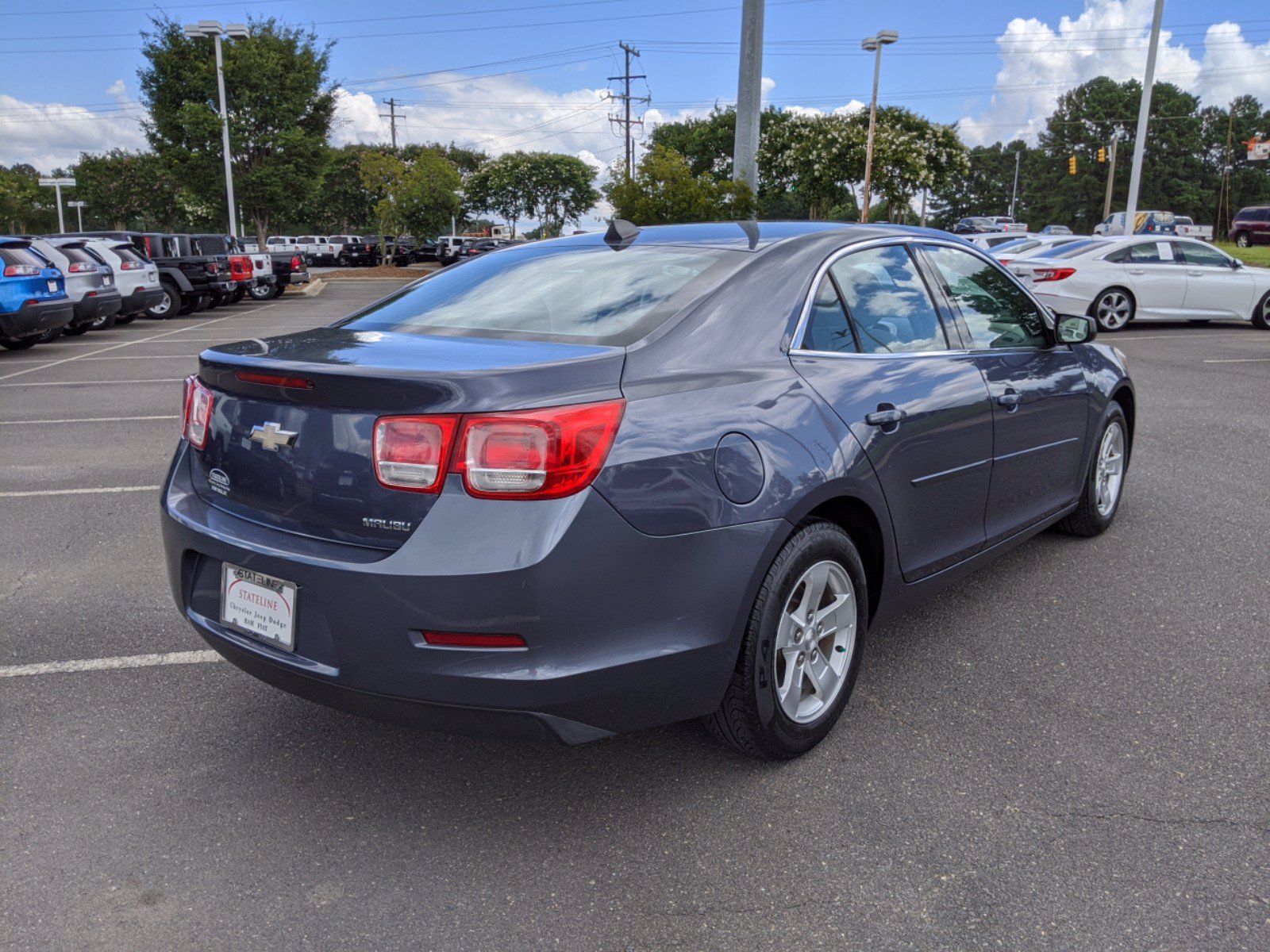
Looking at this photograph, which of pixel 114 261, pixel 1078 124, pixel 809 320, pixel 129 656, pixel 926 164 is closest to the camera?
pixel 809 320

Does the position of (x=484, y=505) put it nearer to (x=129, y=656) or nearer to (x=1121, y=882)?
(x=1121, y=882)

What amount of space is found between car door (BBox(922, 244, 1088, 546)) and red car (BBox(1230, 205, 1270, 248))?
172ft

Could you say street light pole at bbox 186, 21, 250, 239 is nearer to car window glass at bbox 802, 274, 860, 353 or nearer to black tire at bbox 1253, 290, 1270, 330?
black tire at bbox 1253, 290, 1270, 330

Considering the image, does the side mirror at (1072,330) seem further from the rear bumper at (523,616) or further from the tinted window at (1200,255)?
the tinted window at (1200,255)

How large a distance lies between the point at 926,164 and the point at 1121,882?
53.4 m

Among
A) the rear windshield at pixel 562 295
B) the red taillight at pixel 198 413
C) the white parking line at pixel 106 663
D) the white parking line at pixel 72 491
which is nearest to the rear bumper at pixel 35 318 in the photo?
the white parking line at pixel 72 491

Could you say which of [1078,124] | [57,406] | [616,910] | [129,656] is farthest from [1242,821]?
[1078,124]

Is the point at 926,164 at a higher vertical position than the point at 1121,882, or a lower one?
higher

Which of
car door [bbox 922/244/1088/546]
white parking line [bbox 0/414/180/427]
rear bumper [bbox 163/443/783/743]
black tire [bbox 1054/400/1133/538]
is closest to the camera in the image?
rear bumper [bbox 163/443/783/743]

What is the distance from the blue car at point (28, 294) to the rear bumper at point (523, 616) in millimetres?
13408

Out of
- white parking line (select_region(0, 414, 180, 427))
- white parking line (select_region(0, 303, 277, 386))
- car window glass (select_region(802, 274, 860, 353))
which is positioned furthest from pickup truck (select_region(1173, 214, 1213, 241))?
car window glass (select_region(802, 274, 860, 353))

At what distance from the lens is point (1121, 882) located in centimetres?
249

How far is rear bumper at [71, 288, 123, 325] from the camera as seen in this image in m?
15.8

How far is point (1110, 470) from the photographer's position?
532cm
